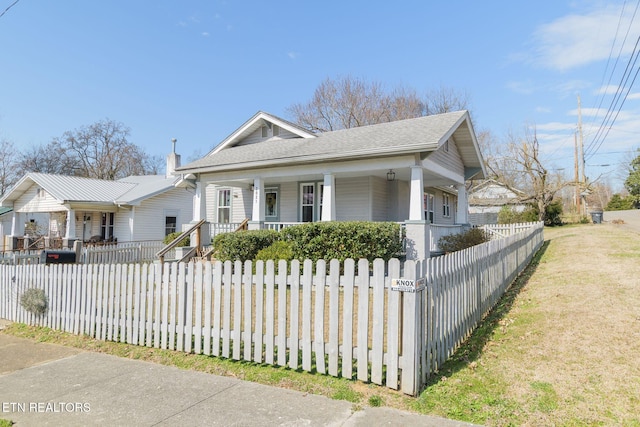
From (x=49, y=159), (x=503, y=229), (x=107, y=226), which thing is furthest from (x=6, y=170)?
(x=503, y=229)

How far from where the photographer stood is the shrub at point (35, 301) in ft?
21.7

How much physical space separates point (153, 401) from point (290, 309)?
5.79ft

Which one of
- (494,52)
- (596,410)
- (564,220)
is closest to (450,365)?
(596,410)

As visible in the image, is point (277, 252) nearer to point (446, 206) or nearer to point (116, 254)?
point (116, 254)

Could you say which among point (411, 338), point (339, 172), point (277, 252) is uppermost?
point (339, 172)

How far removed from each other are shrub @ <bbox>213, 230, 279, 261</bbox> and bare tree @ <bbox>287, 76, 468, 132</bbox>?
87.6 ft

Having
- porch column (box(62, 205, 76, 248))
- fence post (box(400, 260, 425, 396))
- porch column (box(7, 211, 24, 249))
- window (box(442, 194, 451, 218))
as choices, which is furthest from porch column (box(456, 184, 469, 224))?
porch column (box(7, 211, 24, 249))

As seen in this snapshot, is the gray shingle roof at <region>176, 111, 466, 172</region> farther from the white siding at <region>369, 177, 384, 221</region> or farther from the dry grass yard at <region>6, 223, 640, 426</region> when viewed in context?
the dry grass yard at <region>6, 223, 640, 426</region>

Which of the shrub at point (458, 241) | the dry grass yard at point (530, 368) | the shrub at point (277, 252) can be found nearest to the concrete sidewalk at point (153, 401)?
the dry grass yard at point (530, 368)

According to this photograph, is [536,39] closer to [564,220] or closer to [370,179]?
[370,179]

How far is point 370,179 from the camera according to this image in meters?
15.0

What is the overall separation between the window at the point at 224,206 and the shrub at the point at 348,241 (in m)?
9.48

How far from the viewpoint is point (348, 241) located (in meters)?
10.5

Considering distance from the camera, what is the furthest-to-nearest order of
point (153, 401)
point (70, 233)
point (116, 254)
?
point (70, 233) → point (116, 254) → point (153, 401)
